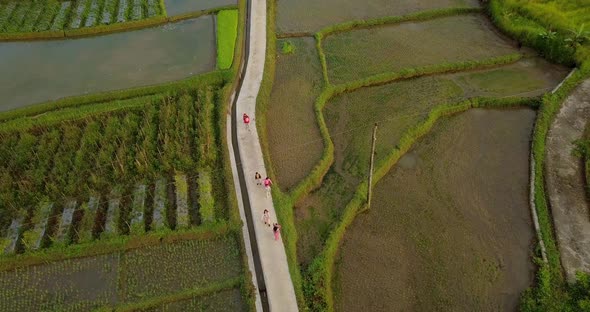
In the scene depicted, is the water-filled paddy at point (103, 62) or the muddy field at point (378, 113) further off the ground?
the water-filled paddy at point (103, 62)

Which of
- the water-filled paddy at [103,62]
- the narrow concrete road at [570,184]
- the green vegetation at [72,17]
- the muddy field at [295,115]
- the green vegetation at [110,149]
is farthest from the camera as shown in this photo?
the green vegetation at [72,17]

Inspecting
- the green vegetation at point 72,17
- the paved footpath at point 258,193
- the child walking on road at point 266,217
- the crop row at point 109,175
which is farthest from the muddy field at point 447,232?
the green vegetation at point 72,17

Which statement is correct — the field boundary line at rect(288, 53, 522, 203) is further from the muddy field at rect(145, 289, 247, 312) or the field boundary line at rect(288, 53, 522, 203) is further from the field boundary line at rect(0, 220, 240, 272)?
the muddy field at rect(145, 289, 247, 312)

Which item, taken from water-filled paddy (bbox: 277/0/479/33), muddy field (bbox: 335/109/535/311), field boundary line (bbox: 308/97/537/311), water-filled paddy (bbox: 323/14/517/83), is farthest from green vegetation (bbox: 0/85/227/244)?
water-filled paddy (bbox: 277/0/479/33)

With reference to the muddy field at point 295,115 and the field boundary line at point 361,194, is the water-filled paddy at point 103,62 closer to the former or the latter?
the muddy field at point 295,115

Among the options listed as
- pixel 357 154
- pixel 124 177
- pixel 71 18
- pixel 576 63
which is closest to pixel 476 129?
pixel 357 154

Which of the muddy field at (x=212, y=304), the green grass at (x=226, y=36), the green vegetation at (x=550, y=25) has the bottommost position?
the muddy field at (x=212, y=304)

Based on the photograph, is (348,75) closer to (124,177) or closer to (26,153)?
(124,177)

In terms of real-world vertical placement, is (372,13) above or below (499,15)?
above
